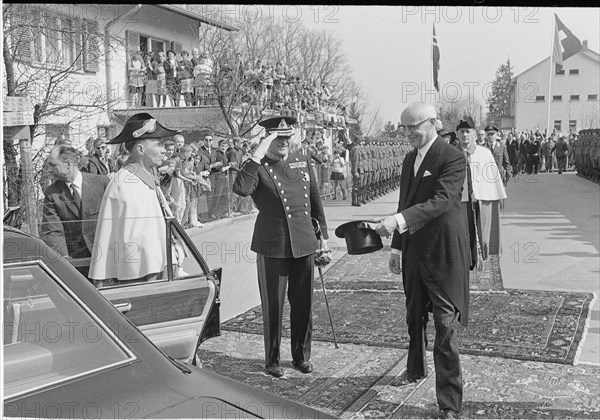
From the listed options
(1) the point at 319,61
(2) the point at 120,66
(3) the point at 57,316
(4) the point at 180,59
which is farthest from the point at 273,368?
(1) the point at 319,61

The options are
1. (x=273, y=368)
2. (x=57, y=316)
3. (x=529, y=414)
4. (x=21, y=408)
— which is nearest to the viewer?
(x=21, y=408)

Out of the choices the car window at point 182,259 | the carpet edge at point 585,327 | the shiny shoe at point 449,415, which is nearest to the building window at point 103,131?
the car window at point 182,259

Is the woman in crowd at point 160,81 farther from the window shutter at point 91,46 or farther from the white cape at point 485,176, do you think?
the white cape at point 485,176

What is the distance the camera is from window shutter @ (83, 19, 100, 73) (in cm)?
802

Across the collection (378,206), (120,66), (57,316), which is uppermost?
(120,66)

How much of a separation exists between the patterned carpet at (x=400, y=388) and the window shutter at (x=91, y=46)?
13.2ft

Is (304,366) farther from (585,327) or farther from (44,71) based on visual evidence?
(44,71)

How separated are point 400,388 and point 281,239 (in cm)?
119

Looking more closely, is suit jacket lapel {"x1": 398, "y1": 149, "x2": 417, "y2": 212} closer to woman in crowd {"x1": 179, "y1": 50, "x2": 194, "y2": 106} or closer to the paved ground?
the paved ground

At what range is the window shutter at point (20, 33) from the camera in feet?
24.2

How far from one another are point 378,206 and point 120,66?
7279mm

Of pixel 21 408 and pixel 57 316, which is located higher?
pixel 57 316

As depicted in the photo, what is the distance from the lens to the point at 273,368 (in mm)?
4891

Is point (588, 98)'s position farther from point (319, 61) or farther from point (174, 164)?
point (174, 164)
